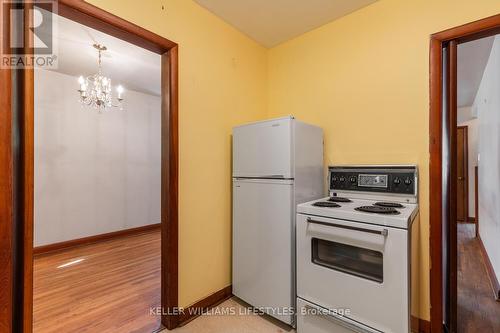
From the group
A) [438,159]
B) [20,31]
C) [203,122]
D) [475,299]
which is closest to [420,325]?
[475,299]

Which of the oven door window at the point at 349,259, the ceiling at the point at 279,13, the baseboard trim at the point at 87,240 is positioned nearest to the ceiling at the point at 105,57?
the ceiling at the point at 279,13

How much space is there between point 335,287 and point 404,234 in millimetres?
514

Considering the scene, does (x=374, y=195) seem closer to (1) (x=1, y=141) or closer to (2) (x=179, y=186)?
(2) (x=179, y=186)

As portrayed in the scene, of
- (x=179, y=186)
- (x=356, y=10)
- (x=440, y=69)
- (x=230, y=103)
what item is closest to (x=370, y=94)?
(x=440, y=69)

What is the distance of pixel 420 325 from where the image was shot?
5.40 feet

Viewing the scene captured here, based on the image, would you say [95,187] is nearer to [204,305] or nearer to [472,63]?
[204,305]

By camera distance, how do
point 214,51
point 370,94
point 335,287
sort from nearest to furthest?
point 335,287, point 370,94, point 214,51

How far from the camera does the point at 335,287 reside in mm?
1406

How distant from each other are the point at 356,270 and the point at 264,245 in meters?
0.70

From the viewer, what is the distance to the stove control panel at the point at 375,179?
1700 millimetres

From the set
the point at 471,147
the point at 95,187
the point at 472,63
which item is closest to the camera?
the point at 472,63

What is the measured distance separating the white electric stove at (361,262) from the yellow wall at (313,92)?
1.16ft

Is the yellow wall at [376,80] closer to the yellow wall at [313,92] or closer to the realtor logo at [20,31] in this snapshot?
the yellow wall at [313,92]

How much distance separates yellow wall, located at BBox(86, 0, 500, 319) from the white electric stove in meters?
0.35
